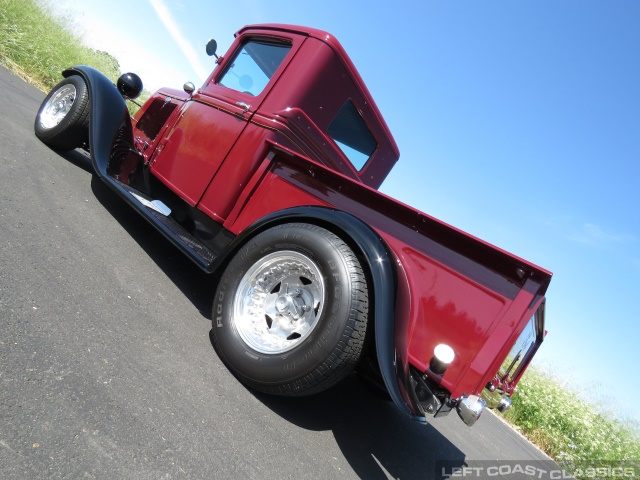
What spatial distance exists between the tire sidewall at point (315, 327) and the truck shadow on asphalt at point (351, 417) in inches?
8.5

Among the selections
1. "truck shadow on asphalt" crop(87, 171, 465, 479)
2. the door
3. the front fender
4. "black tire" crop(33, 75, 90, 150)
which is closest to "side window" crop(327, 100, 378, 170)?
the door

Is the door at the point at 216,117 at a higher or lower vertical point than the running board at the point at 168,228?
higher

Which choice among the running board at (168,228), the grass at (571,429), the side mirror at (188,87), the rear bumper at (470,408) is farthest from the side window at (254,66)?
the grass at (571,429)

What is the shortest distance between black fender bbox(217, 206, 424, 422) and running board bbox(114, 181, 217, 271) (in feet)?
0.82

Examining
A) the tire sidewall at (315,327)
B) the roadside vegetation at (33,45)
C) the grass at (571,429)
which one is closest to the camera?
Result: the tire sidewall at (315,327)

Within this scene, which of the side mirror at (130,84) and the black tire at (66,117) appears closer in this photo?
the black tire at (66,117)

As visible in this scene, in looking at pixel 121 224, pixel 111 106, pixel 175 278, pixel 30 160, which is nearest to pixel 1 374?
pixel 175 278

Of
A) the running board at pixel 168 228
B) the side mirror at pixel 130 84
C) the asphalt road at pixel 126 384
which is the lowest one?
the asphalt road at pixel 126 384

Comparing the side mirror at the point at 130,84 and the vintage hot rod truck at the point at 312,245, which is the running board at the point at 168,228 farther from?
the side mirror at the point at 130,84

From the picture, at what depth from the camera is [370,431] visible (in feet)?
8.86

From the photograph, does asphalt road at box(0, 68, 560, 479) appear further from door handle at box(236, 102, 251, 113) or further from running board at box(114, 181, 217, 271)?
door handle at box(236, 102, 251, 113)

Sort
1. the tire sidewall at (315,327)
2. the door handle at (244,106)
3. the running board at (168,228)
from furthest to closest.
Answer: the door handle at (244,106)
the running board at (168,228)
the tire sidewall at (315,327)

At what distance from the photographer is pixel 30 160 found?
338cm

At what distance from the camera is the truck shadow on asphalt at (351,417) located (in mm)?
2223
